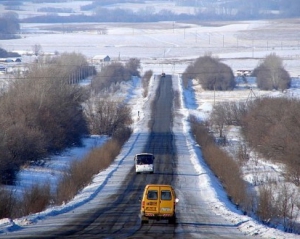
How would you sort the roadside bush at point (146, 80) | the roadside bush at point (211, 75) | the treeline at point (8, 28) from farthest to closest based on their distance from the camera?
1. the treeline at point (8, 28)
2. the roadside bush at point (211, 75)
3. the roadside bush at point (146, 80)

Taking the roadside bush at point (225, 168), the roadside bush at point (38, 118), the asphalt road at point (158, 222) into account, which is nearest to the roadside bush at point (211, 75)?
the roadside bush at point (225, 168)

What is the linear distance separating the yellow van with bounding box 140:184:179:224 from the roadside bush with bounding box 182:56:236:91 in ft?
200

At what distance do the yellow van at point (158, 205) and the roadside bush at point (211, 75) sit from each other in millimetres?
60903

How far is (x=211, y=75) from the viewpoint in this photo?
283ft

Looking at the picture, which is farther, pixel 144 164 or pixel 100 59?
pixel 100 59

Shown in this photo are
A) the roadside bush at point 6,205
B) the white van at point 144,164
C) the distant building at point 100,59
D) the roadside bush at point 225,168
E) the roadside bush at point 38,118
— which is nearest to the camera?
the roadside bush at point 6,205

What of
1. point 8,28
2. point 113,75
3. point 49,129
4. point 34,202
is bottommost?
point 113,75

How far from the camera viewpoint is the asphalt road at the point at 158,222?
16.8 metres

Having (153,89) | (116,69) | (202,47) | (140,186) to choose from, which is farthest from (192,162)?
(202,47)

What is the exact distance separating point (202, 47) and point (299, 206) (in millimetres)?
112742

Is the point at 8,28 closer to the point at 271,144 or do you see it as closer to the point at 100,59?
the point at 100,59

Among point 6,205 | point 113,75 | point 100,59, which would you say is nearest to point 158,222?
point 6,205

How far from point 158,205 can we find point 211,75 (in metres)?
67.7

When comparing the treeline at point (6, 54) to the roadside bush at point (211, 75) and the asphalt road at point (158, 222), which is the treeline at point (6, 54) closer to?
the roadside bush at point (211, 75)
